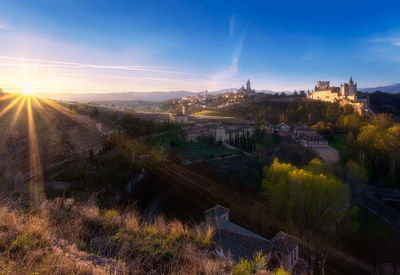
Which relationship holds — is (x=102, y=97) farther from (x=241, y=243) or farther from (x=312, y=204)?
(x=241, y=243)

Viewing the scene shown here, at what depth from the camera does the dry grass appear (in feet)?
6.42

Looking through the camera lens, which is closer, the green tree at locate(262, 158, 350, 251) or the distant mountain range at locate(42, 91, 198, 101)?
the green tree at locate(262, 158, 350, 251)

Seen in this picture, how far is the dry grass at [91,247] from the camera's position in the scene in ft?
6.42

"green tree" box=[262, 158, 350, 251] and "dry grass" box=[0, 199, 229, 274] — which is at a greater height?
"dry grass" box=[0, 199, 229, 274]

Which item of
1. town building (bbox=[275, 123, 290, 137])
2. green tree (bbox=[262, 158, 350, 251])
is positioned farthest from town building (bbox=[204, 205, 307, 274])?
town building (bbox=[275, 123, 290, 137])

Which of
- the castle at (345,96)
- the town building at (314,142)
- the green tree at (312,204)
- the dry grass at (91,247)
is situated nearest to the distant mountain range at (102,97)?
the town building at (314,142)

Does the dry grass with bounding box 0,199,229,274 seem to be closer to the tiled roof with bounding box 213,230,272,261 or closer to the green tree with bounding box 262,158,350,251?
the tiled roof with bounding box 213,230,272,261

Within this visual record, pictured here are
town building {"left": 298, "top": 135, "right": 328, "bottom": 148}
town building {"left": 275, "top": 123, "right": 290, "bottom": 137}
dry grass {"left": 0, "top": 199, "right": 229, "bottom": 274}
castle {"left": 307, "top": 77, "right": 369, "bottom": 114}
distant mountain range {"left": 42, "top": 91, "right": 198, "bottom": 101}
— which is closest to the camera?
dry grass {"left": 0, "top": 199, "right": 229, "bottom": 274}

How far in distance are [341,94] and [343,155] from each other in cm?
3043

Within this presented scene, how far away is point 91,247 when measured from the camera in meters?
2.65

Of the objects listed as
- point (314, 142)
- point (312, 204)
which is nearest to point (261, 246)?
point (312, 204)

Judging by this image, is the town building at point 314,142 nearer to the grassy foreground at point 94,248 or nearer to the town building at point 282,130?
the town building at point 282,130

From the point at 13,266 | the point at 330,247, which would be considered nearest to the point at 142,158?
the point at 330,247

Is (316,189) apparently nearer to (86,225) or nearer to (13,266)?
(86,225)
